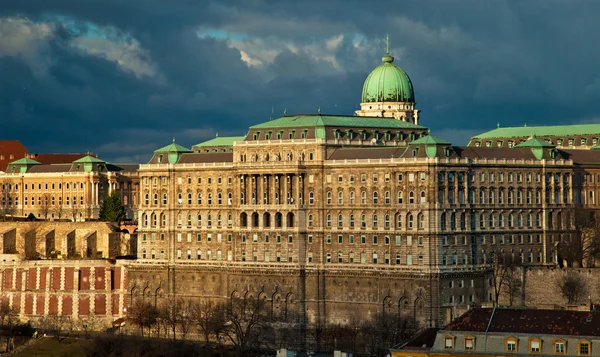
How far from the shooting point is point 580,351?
654 ft

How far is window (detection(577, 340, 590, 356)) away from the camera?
199m

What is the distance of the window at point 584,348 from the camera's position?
653 feet

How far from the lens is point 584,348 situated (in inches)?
7844
